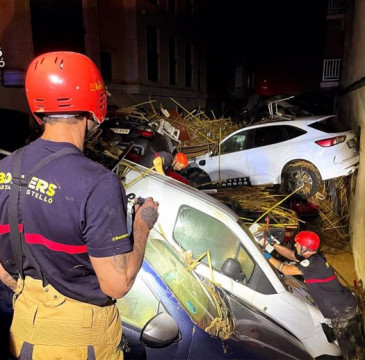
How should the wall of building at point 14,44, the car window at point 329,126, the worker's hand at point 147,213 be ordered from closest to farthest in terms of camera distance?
the worker's hand at point 147,213
the car window at point 329,126
the wall of building at point 14,44

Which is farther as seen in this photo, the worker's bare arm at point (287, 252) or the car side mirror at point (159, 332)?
the worker's bare arm at point (287, 252)

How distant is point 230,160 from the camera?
859 cm

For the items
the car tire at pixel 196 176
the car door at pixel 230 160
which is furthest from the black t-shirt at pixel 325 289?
the car door at pixel 230 160

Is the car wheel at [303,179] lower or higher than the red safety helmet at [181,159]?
lower

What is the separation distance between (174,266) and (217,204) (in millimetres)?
741

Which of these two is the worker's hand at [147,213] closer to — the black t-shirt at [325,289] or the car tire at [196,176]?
the black t-shirt at [325,289]

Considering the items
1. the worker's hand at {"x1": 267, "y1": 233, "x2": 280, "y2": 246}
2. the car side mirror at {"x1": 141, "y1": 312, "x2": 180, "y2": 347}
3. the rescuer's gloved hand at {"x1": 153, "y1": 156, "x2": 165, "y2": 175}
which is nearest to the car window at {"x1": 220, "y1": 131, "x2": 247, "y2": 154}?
the worker's hand at {"x1": 267, "y1": 233, "x2": 280, "y2": 246}

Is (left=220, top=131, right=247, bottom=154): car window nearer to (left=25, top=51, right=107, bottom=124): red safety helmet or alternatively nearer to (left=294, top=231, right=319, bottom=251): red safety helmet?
(left=294, top=231, right=319, bottom=251): red safety helmet

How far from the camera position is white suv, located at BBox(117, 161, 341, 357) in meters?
3.03

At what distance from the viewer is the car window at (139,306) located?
7.12 feet

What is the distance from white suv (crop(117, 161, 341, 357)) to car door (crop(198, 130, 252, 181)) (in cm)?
534

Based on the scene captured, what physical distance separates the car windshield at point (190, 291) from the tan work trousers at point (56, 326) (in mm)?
926

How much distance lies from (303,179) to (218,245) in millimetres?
5108

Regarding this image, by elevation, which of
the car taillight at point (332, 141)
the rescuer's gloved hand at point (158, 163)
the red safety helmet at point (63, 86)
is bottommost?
the car taillight at point (332, 141)
